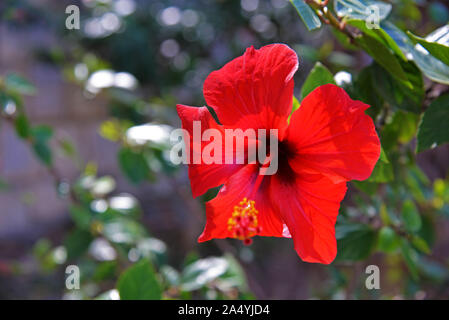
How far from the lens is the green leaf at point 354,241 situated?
71 cm

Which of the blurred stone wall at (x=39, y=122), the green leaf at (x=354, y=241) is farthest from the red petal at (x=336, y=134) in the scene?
the blurred stone wall at (x=39, y=122)

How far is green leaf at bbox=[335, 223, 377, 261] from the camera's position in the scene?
0.71 meters

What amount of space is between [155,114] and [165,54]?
23.3 inches

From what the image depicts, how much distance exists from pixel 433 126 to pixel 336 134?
5.8 inches

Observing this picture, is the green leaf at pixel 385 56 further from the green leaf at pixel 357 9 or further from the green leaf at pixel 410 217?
the green leaf at pixel 410 217

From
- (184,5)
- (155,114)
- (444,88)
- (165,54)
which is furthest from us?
(165,54)

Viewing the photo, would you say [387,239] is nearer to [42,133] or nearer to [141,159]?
[141,159]

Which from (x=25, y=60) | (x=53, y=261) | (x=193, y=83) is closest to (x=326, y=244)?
(x=53, y=261)

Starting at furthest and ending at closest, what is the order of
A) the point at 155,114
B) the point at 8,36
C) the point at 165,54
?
the point at 8,36 < the point at 165,54 < the point at 155,114

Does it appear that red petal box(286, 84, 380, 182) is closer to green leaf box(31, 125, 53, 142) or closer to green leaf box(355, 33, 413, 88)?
green leaf box(355, 33, 413, 88)

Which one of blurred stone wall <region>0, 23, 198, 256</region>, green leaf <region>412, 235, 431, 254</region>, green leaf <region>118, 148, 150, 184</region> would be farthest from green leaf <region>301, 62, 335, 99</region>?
blurred stone wall <region>0, 23, 198, 256</region>

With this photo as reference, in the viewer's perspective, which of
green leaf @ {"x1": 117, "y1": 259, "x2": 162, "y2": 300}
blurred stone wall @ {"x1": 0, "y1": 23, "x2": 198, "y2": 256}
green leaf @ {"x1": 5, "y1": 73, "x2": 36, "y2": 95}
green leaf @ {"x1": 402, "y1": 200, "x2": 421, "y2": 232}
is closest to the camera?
green leaf @ {"x1": 117, "y1": 259, "x2": 162, "y2": 300}

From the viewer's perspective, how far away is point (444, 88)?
55 centimetres
